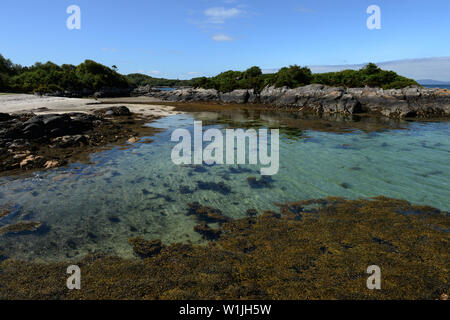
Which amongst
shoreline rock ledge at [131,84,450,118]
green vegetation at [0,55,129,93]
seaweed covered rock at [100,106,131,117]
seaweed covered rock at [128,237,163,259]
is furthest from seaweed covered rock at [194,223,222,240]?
green vegetation at [0,55,129,93]

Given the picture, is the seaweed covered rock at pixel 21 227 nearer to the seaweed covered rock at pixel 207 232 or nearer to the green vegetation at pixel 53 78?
the seaweed covered rock at pixel 207 232

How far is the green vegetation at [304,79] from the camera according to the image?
47781 millimetres

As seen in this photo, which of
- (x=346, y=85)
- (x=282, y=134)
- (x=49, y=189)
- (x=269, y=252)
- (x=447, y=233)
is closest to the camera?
(x=269, y=252)

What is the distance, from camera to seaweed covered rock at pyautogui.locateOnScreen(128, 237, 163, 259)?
679 cm

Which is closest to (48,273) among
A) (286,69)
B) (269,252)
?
(269,252)

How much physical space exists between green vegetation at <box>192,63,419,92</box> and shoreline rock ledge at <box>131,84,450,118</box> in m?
3.54

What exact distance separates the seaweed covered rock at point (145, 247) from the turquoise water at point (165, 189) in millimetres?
222

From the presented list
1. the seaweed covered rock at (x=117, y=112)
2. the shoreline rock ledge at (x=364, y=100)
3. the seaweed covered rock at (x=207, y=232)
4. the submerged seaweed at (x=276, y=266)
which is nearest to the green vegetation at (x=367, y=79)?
the shoreline rock ledge at (x=364, y=100)

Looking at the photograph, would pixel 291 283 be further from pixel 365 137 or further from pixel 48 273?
pixel 365 137

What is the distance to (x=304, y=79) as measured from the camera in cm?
5866

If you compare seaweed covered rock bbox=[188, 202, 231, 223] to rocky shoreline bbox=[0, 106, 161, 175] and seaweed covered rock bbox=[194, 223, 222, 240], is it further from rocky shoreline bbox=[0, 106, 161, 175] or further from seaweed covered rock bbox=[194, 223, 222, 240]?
rocky shoreline bbox=[0, 106, 161, 175]

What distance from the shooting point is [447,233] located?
7.50 meters

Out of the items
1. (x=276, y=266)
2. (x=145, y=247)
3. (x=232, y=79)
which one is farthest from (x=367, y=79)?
(x=145, y=247)

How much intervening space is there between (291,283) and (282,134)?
799 inches
